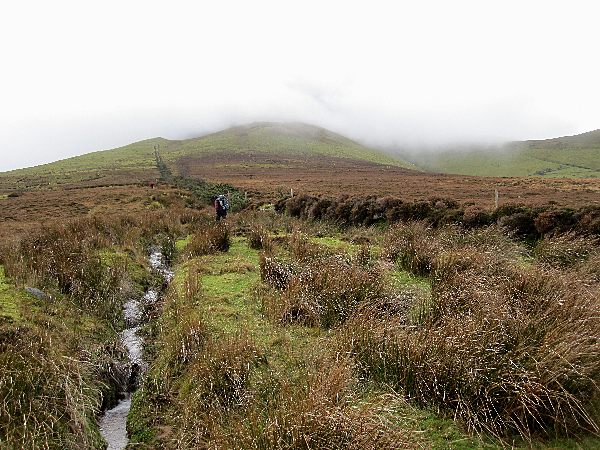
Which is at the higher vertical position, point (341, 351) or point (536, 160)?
point (341, 351)

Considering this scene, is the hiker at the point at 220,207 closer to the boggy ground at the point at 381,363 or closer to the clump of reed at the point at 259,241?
the clump of reed at the point at 259,241

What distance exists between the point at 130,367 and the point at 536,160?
18279 centimetres

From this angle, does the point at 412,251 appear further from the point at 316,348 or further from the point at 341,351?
the point at 341,351

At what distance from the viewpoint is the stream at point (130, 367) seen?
6169 mm

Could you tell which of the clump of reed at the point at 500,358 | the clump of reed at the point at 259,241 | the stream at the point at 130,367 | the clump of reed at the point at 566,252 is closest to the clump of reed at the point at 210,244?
the clump of reed at the point at 259,241

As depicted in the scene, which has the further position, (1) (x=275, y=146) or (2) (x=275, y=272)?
(1) (x=275, y=146)

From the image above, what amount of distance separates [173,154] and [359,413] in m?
143

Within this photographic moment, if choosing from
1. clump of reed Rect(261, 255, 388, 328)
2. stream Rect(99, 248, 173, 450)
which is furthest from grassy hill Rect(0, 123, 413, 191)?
clump of reed Rect(261, 255, 388, 328)

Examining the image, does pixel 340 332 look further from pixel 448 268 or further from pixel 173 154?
pixel 173 154

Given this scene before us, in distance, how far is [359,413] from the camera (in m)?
4.44

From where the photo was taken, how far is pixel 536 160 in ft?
536

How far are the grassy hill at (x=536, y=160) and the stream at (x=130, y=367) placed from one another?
5834 inches

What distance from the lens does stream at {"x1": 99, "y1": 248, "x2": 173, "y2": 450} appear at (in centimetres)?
617

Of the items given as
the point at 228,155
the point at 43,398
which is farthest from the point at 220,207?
the point at 228,155
